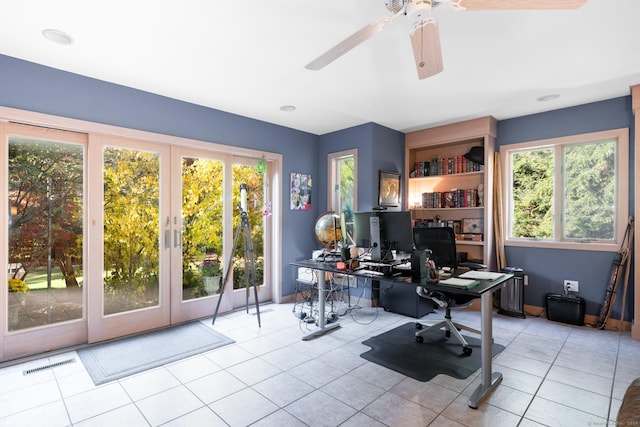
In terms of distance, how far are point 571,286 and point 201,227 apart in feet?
14.6

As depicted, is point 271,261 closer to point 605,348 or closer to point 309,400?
point 309,400

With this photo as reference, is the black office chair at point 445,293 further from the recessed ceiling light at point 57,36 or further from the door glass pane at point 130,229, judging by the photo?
the recessed ceiling light at point 57,36

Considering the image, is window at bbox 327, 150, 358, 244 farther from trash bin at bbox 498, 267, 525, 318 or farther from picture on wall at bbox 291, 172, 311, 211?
trash bin at bbox 498, 267, 525, 318

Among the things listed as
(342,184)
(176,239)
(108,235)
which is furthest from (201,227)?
(342,184)

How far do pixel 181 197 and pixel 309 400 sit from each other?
8.43ft

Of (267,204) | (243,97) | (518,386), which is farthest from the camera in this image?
(267,204)

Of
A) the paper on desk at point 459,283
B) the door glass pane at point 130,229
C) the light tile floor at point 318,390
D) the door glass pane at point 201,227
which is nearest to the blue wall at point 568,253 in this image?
the light tile floor at point 318,390

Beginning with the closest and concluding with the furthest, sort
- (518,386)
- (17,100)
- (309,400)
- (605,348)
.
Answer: (309,400), (518,386), (17,100), (605,348)

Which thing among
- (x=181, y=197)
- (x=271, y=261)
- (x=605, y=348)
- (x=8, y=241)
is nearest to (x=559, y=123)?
(x=605, y=348)

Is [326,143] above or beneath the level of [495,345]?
above

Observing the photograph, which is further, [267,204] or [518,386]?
[267,204]

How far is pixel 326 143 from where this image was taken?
501 centimetres

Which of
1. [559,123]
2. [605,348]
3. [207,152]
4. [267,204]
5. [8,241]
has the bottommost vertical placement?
[605,348]

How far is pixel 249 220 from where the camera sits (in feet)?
14.4
